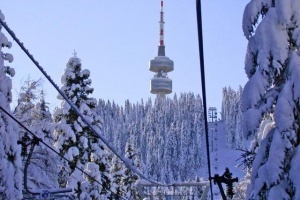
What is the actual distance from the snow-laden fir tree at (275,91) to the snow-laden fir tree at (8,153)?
935 centimetres

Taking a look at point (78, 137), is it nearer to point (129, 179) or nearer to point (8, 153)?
point (8, 153)

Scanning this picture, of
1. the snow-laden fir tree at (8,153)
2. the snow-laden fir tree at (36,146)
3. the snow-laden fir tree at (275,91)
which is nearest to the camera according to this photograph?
the snow-laden fir tree at (275,91)

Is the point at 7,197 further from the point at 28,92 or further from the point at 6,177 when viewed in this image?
the point at 28,92

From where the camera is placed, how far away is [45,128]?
3244 centimetres

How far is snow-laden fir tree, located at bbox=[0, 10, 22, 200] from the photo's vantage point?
63.8ft

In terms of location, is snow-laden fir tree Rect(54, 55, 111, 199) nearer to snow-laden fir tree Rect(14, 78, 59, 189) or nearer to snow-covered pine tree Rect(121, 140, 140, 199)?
snow-laden fir tree Rect(14, 78, 59, 189)

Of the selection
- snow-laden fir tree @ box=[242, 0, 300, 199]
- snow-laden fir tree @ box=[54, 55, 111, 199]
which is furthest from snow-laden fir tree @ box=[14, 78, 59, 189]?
snow-laden fir tree @ box=[242, 0, 300, 199]

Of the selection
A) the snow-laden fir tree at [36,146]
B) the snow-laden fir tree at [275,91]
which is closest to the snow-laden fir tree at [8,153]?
the snow-laden fir tree at [36,146]

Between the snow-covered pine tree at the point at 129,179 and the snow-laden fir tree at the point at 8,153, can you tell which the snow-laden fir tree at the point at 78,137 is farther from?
the snow-covered pine tree at the point at 129,179

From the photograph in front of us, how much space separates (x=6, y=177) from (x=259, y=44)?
10.4m

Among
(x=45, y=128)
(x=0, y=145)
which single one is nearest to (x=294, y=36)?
(x=0, y=145)

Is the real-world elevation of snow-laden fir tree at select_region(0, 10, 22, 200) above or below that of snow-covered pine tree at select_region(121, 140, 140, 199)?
below

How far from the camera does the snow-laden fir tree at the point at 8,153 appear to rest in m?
19.5

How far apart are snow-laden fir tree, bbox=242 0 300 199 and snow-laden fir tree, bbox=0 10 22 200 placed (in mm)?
9353
